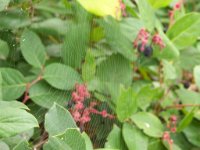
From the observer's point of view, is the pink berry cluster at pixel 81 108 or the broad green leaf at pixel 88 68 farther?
the broad green leaf at pixel 88 68

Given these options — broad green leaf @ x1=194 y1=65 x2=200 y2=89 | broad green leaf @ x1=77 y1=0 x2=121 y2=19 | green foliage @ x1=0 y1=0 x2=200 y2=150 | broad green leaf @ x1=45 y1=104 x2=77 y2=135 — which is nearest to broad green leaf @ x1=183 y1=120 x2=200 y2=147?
green foliage @ x1=0 y1=0 x2=200 y2=150

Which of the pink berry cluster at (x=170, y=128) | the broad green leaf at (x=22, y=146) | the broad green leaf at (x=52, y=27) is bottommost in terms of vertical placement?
the pink berry cluster at (x=170, y=128)

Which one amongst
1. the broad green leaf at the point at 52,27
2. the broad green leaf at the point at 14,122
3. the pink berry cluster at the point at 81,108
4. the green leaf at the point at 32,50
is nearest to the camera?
the broad green leaf at the point at 14,122

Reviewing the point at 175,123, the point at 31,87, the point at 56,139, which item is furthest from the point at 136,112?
the point at 56,139

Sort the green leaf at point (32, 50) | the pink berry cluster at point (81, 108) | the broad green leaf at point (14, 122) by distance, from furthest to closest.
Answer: the green leaf at point (32, 50) < the pink berry cluster at point (81, 108) < the broad green leaf at point (14, 122)

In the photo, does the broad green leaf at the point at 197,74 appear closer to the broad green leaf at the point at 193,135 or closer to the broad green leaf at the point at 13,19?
the broad green leaf at the point at 193,135

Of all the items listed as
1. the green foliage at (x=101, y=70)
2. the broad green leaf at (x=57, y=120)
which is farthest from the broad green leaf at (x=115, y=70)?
the broad green leaf at (x=57, y=120)

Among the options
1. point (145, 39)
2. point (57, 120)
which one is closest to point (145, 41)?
point (145, 39)
